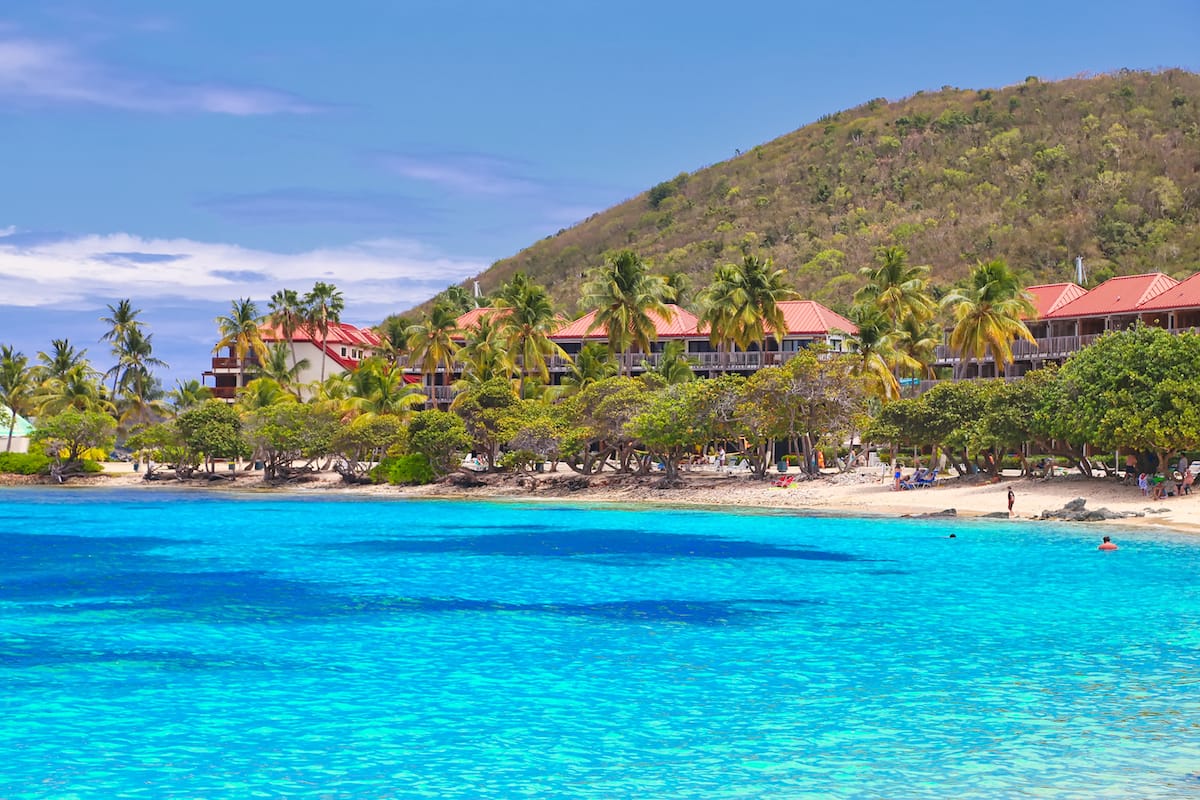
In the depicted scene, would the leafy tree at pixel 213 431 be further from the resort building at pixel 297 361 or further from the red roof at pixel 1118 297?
the red roof at pixel 1118 297

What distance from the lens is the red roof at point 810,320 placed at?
91.2m

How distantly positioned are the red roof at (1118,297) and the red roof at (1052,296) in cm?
96

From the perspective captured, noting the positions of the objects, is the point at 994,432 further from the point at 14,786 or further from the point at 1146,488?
the point at 14,786

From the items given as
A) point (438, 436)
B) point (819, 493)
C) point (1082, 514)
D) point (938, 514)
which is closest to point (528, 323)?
point (438, 436)

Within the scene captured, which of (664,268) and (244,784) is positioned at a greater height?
(664,268)

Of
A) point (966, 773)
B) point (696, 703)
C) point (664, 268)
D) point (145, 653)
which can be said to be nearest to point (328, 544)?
point (145, 653)

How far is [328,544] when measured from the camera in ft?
138

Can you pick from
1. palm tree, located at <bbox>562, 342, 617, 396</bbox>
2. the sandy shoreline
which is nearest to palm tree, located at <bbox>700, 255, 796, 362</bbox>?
palm tree, located at <bbox>562, 342, 617, 396</bbox>

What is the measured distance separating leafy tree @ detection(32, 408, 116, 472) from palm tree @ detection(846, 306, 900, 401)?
51.7 metres

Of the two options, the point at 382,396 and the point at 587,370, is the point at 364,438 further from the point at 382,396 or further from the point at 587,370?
the point at 587,370

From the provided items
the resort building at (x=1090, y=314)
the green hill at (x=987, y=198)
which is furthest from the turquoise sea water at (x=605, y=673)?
the green hill at (x=987, y=198)

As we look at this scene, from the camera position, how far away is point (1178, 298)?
72938 mm

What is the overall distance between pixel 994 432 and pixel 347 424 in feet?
130

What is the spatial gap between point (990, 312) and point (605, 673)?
54.0 metres
